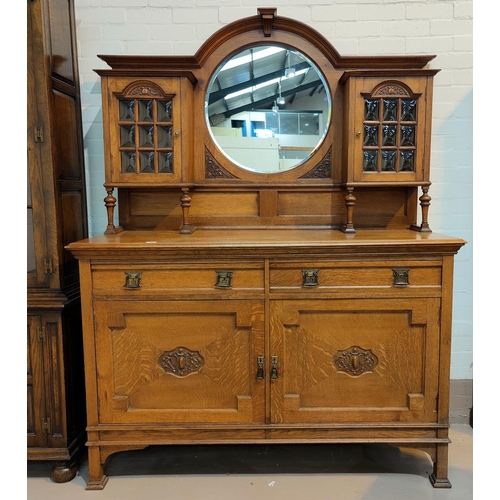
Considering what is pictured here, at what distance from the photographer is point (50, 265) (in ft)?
7.64

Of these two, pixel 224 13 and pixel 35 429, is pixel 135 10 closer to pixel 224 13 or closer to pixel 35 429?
pixel 224 13

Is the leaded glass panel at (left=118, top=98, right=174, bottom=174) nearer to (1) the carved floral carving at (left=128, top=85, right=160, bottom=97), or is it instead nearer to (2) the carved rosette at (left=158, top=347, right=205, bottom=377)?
(1) the carved floral carving at (left=128, top=85, right=160, bottom=97)

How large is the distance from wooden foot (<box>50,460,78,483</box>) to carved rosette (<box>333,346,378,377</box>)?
155 centimetres

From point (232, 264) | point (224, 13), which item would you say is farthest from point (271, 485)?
point (224, 13)

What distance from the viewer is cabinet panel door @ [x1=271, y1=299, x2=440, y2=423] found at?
7.18 feet

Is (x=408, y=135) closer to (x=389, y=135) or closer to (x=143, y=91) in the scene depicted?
(x=389, y=135)

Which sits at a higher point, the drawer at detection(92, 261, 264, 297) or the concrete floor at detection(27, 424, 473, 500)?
the drawer at detection(92, 261, 264, 297)

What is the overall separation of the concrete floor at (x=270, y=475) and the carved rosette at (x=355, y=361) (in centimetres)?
62

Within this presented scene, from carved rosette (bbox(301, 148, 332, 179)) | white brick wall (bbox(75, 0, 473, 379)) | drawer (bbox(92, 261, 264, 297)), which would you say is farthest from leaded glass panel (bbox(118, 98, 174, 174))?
carved rosette (bbox(301, 148, 332, 179))

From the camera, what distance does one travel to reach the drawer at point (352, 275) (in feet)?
7.11

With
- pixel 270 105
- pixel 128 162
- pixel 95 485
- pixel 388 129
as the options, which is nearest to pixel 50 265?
pixel 128 162

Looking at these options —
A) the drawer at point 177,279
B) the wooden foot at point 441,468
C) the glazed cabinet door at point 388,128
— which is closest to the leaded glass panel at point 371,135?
the glazed cabinet door at point 388,128

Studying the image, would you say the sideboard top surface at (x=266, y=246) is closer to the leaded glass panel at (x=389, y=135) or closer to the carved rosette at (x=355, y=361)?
the carved rosette at (x=355, y=361)

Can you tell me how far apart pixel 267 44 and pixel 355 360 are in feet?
6.31
